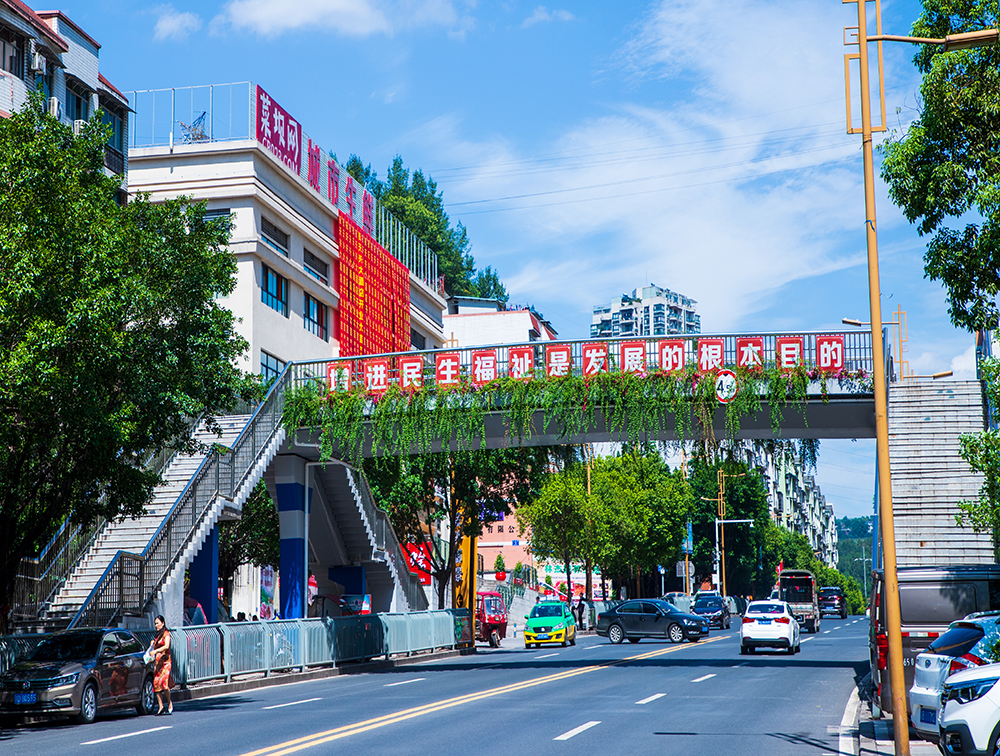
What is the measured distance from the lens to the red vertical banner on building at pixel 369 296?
53.0 meters

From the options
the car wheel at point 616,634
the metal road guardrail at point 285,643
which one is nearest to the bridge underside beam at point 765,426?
the metal road guardrail at point 285,643

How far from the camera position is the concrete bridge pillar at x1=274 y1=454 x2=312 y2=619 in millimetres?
31969

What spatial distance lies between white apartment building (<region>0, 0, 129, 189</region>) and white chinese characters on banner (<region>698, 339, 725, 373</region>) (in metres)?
18.3

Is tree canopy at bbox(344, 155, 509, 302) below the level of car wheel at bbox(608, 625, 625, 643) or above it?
above

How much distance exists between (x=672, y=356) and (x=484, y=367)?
186 inches

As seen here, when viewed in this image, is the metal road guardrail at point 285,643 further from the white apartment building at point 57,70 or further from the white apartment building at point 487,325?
the white apartment building at point 487,325

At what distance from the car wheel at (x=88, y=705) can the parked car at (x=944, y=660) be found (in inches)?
482

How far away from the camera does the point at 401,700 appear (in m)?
19.8

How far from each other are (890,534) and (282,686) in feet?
54.4

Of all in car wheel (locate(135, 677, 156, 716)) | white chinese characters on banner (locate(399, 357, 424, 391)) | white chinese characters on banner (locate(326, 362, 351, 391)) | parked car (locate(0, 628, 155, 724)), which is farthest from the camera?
white chinese characters on banner (locate(326, 362, 351, 391))

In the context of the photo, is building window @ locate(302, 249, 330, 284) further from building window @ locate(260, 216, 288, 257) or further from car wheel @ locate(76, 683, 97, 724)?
car wheel @ locate(76, 683, 97, 724)

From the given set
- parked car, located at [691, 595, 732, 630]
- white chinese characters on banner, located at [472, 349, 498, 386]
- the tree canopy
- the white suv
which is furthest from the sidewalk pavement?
the tree canopy

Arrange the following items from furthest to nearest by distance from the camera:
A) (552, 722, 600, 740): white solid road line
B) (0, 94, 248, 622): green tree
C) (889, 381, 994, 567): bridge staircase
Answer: (889, 381, 994, 567): bridge staircase, (0, 94, 248, 622): green tree, (552, 722, 600, 740): white solid road line

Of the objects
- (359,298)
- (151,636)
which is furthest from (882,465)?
(359,298)
